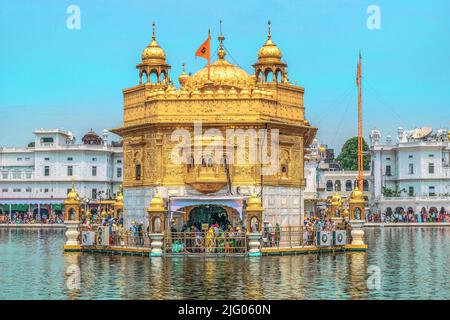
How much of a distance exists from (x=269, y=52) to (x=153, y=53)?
5745 millimetres

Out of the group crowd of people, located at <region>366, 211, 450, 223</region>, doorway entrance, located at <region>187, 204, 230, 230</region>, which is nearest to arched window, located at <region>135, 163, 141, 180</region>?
doorway entrance, located at <region>187, 204, 230, 230</region>

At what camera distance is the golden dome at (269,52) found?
143ft

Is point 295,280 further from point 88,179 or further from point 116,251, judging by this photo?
point 88,179

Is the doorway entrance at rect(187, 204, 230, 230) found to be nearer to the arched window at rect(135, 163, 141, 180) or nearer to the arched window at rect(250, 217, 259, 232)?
the arched window at rect(135, 163, 141, 180)

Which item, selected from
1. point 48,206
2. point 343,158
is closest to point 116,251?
point 48,206

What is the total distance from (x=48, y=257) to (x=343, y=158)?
322 ft

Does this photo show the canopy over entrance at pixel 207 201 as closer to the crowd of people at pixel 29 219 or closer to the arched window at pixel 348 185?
the crowd of people at pixel 29 219

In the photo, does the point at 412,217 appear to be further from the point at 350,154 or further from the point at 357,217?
the point at 357,217

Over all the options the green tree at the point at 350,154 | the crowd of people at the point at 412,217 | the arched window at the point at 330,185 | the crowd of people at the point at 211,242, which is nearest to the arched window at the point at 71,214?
the crowd of people at the point at 211,242

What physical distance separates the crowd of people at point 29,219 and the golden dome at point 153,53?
4907cm

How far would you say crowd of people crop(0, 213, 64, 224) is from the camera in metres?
91.2

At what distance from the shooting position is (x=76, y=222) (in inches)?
1556

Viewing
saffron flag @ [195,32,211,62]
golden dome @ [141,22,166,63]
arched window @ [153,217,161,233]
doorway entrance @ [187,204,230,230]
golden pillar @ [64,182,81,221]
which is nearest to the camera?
arched window @ [153,217,161,233]

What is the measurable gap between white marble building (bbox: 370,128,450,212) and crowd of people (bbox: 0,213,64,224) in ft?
119
